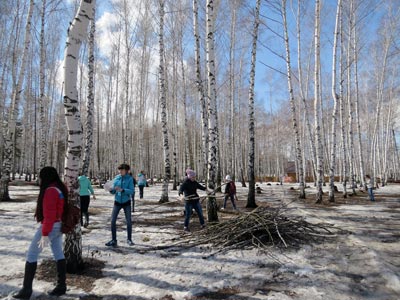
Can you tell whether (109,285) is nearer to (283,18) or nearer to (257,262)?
(257,262)

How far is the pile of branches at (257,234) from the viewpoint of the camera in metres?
5.60

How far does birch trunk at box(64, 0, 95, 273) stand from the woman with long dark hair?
0.66 m

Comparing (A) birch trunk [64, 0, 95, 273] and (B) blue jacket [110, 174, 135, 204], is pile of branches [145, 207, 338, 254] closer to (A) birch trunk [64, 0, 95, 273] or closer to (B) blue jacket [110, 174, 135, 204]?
(B) blue jacket [110, 174, 135, 204]

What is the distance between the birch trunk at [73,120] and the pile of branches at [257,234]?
1.77 metres

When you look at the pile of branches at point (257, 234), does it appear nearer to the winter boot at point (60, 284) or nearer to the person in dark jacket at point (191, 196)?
the person in dark jacket at point (191, 196)

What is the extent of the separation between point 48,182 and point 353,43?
20657mm

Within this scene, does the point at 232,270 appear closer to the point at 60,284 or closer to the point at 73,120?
the point at 60,284

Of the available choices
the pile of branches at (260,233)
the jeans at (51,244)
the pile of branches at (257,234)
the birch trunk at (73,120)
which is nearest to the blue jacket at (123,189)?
the pile of branches at (257,234)

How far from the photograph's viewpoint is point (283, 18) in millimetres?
14227

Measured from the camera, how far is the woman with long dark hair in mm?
3398

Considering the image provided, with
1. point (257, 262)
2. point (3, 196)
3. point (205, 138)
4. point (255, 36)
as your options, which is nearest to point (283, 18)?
point (255, 36)

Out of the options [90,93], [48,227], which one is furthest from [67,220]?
[90,93]

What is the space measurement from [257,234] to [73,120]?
4.29 m

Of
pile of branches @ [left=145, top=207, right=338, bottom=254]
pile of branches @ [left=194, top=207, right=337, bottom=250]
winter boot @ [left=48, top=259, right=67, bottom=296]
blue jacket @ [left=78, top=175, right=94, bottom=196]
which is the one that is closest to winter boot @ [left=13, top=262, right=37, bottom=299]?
winter boot @ [left=48, top=259, right=67, bottom=296]
